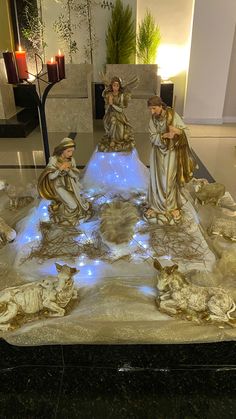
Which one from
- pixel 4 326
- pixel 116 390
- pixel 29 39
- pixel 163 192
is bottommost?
pixel 116 390

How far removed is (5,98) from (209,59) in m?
3.77

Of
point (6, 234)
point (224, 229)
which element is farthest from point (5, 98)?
point (224, 229)

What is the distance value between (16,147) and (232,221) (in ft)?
13.0

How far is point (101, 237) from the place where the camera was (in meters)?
2.30

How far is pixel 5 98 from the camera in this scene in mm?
6164

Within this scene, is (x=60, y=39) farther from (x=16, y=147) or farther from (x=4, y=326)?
(x=4, y=326)

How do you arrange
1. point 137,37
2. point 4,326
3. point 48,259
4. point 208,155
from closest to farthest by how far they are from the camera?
point 4,326 → point 48,259 → point 208,155 → point 137,37

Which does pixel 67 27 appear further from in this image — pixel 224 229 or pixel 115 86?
pixel 224 229

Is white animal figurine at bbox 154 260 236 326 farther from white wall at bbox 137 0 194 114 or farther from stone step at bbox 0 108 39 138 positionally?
white wall at bbox 137 0 194 114

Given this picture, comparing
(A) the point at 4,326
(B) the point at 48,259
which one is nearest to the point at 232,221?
(B) the point at 48,259

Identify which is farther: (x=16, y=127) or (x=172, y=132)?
A: (x=16, y=127)

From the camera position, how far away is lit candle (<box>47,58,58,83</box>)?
2.73 metres

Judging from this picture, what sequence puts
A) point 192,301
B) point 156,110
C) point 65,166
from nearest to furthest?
point 192,301, point 156,110, point 65,166

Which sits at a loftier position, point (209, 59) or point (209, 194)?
point (209, 59)
